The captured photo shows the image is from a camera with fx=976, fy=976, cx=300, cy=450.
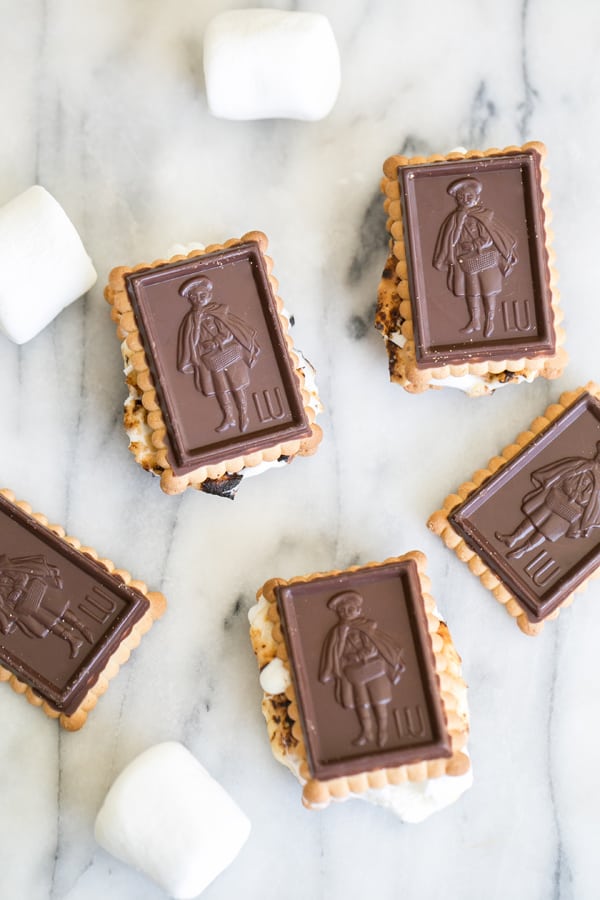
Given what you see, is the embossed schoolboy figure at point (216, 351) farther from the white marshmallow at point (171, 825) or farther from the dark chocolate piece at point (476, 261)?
the white marshmallow at point (171, 825)

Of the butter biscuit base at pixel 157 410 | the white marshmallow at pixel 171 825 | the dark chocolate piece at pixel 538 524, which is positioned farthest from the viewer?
the dark chocolate piece at pixel 538 524

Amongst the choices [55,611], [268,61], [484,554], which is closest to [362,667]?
[484,554]

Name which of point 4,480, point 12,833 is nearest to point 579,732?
point 12,833

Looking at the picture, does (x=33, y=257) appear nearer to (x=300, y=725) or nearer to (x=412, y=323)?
(x=412, y=323)

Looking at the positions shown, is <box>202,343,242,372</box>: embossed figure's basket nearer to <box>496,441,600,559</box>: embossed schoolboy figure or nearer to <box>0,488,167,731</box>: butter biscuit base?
<box>0,488,167,731</box>: butter biscuit base

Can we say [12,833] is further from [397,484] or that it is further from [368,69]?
[368,69]

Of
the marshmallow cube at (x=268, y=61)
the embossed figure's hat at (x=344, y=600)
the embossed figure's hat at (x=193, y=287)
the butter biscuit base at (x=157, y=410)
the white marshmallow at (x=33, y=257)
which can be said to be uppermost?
the marshmallow cube at (x=268, y=61)

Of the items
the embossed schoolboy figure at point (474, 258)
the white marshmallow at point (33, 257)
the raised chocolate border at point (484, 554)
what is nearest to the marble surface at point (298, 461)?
the raised chocolate border at point (484, 554)
